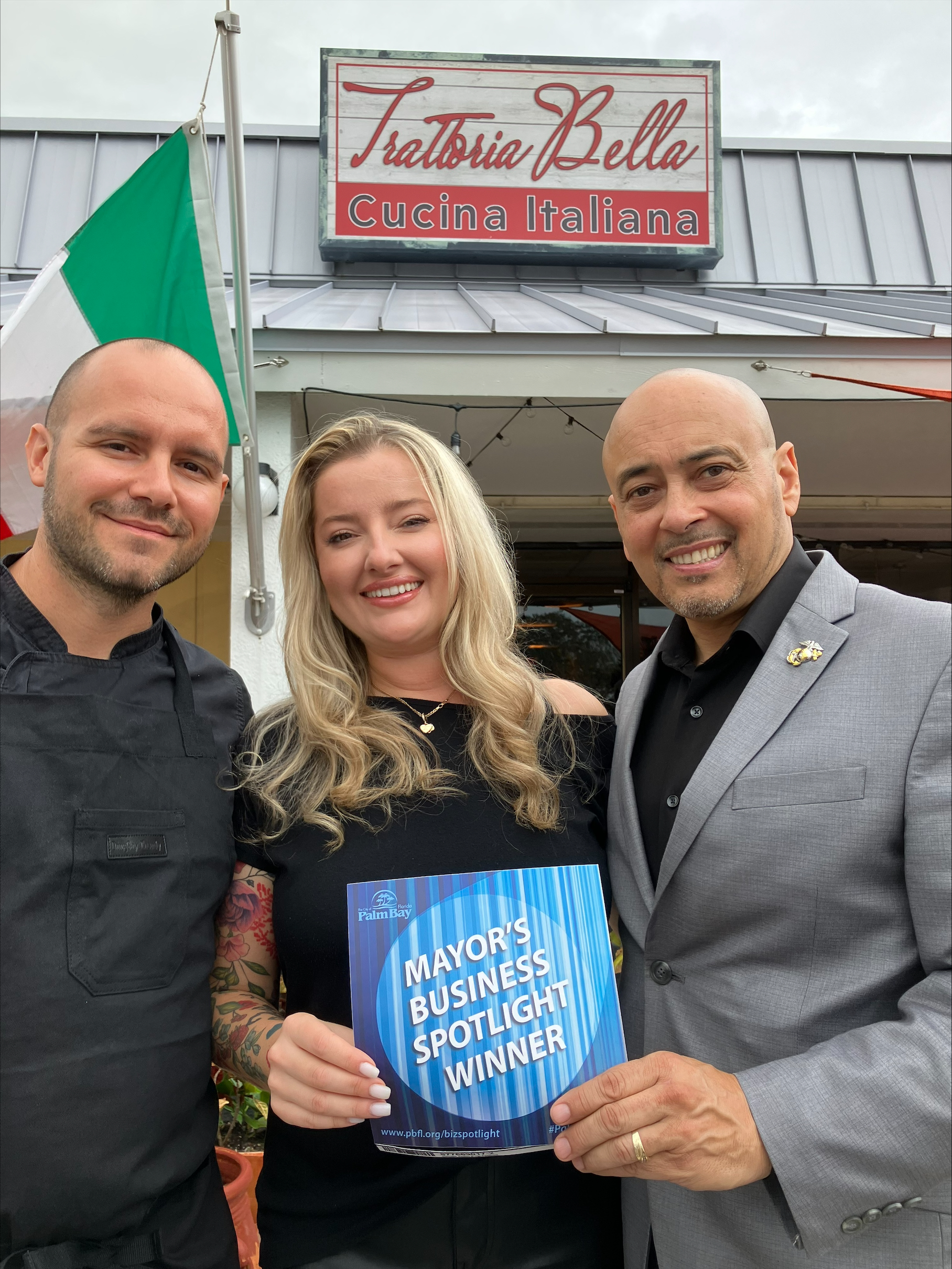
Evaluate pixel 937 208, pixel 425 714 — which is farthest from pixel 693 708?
pixel 937 208

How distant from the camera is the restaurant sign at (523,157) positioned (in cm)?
570

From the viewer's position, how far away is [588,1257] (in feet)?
4.61

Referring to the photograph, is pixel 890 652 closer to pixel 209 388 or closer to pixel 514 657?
pixel 514 657

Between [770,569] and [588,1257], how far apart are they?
3.87 feet

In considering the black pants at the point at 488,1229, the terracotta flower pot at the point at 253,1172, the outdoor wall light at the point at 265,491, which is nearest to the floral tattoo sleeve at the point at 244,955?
the black pants at the point at 488,1229

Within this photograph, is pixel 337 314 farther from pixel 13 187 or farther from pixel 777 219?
pixel 777 219

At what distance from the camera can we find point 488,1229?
133 centimetres

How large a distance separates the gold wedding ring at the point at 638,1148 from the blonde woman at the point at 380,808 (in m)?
0.31

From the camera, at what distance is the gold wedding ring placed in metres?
1.02

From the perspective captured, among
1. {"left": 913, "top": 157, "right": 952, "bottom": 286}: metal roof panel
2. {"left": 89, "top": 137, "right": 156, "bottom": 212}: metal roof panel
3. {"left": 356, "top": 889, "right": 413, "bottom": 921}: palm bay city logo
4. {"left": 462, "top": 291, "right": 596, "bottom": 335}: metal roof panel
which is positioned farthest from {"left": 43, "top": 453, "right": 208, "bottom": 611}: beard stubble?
{"left": 913, "top": 157, "right": 952, "bottom": 286}: metal roof panel

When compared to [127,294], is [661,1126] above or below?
below

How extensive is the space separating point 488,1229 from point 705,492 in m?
1.25

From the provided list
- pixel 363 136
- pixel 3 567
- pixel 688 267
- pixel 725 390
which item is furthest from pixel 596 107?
pixel 3 567

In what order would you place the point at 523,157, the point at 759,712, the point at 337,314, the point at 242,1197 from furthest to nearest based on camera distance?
the point at 523,157, the point at 337,314, the point at 242,1197, the point at 759,712
